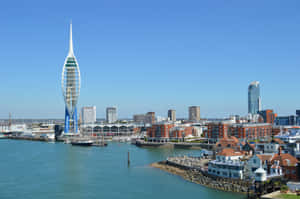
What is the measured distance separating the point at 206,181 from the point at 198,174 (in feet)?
4.87

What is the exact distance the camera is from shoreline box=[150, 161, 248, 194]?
47.3 ft

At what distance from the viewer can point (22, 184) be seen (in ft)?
55.7

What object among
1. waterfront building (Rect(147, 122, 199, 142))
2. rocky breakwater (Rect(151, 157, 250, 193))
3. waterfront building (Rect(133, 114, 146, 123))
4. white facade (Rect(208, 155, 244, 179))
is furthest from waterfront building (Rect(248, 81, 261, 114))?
white facade (Rect(208, 155, 244, 179))

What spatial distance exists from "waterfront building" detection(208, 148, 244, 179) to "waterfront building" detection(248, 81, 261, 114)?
9360 centimetres

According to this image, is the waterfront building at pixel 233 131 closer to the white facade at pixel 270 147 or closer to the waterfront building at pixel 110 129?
the white facade at pixel 270 147

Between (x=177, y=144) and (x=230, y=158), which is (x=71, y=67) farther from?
(x=230, y=158)

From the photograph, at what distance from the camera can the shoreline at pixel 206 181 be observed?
1441 cm

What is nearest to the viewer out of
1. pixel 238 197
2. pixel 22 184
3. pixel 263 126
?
pixel 238 197

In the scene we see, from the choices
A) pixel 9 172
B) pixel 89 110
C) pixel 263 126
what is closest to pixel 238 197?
pixel 9 172

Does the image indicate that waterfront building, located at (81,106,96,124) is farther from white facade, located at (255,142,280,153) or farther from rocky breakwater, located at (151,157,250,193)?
white facade, located at (255,142,280,153)

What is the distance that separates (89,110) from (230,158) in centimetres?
10891

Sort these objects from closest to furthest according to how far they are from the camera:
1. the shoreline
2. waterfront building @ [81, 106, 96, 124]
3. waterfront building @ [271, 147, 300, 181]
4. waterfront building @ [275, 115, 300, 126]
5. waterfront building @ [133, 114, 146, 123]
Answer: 1. waterfront building @ [271, 147, 300, 181]
2. the shoreline
3. waterfront building @ [275, 115, 300, 126]
4. waterfront building @ [133, 114, 146, 123]
5. waterfront building @ [81, 106, 96, 124]

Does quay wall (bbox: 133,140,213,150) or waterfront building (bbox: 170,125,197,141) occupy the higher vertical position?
waterfront building (bbox: 170,125,197,141)

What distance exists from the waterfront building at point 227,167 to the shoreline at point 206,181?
451mm
